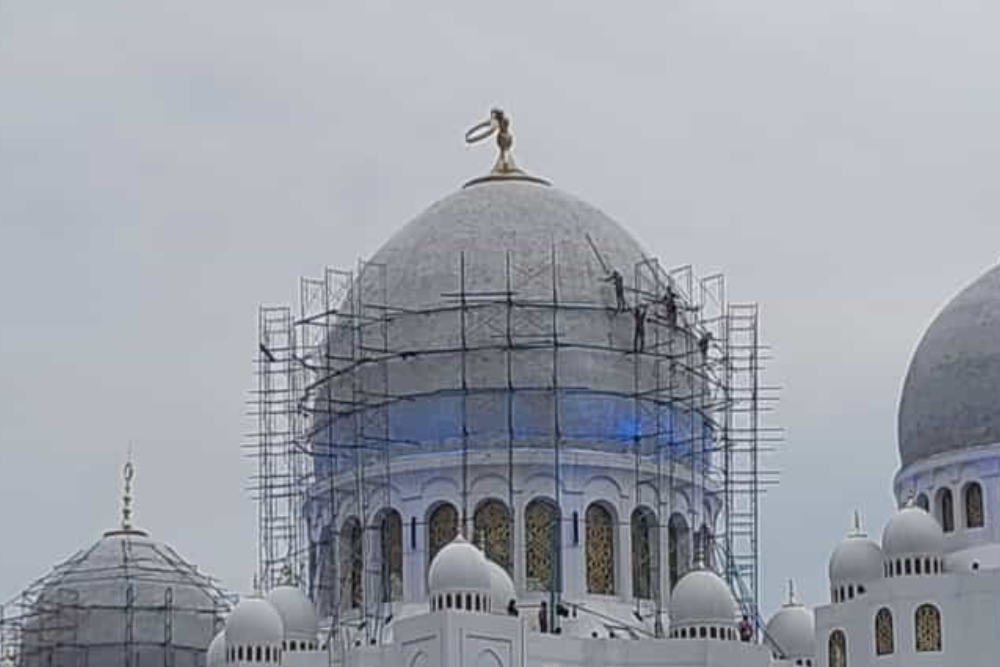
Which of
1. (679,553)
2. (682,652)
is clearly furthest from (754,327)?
(682,652)

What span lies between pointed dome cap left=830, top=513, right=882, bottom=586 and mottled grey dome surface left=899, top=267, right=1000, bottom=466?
2.21 m

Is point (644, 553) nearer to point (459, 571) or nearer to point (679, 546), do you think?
point (679, 546)

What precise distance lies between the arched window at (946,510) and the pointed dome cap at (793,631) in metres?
3.02

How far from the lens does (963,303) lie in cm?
4506

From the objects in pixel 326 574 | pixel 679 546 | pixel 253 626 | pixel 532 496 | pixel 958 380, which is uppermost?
pixel 958 380

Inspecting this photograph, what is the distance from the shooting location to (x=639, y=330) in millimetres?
46625

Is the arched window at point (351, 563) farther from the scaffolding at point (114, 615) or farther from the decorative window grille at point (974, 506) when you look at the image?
the decorative window grille at point (974, 506)

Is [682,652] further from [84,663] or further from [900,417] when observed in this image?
[84,663]

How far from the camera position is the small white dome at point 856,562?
43.3 metres

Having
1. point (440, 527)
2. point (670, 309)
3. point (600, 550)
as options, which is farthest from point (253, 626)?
point (670, 309)

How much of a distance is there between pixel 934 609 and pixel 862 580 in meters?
1.86

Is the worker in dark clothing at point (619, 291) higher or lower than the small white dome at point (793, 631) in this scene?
higher

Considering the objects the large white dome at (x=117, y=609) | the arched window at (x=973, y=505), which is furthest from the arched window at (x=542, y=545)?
the large white dome at (x=117, y=609)

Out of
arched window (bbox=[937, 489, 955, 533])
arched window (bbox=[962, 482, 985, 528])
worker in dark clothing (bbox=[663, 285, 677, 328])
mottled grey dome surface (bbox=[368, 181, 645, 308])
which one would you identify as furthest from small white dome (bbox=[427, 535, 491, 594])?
arched window (bbox=[962, 482, 985, 528])
